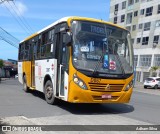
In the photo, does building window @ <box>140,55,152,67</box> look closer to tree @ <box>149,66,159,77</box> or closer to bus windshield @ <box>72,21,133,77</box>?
tree @ <box>149,66,159,77</box>

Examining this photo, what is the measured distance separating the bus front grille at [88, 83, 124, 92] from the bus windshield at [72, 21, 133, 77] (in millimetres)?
359

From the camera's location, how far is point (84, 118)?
9250 mm

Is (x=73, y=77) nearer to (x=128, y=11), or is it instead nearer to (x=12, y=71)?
(x=128, y=11)

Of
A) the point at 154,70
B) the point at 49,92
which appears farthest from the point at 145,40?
the point at 49,92

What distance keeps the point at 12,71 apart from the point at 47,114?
82207mm

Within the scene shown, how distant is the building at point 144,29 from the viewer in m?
54.4

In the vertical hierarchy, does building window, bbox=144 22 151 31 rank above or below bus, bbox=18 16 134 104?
above

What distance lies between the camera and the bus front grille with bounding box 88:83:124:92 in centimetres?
988

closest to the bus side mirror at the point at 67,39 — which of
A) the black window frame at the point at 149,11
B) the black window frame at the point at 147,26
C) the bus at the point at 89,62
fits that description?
the bus at the point at 89,62

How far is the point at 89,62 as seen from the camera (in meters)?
9.91

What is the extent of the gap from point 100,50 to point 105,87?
1.25m

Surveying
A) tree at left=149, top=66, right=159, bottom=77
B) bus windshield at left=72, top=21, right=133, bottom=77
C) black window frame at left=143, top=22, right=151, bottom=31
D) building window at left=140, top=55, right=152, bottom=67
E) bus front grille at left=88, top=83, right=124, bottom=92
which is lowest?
tree at left=149, top=66, right=159, bottom=77

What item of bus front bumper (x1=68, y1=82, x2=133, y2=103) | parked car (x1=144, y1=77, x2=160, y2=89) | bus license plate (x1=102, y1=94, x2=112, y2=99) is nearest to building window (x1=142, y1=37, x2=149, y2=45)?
parked car (x1=144, y1=77, x2=160, y2=89)

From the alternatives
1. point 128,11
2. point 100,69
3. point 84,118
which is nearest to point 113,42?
point 100,69
